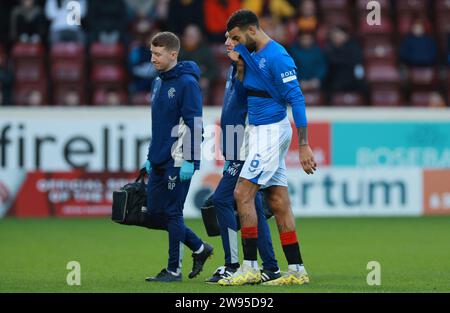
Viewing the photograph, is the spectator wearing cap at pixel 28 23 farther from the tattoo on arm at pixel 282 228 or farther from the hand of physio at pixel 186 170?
the tattoo on arm at pixel 282 228

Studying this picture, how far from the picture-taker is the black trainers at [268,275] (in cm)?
962

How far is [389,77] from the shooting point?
1975cm

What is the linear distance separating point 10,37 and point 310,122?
5.65 metres

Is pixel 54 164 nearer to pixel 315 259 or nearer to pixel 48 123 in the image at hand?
pixel 48 123

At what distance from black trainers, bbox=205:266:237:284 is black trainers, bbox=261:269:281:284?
0.26m

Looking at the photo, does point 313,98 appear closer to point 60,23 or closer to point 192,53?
point 192,53

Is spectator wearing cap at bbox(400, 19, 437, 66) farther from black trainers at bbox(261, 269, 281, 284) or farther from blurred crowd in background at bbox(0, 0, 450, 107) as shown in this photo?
black trainers at bbox(261, 269, 281, 284)

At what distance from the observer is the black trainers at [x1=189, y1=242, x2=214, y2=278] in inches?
392

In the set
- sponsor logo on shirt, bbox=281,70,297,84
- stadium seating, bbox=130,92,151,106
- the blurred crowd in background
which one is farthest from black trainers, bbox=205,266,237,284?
stadium seating, bbox=130,92,151,106

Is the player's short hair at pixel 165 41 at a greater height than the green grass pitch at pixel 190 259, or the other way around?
the player's short hair at pixel 165 41


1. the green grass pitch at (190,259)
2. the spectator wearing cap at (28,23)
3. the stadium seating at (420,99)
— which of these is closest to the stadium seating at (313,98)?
the stadium seating at (420,99)

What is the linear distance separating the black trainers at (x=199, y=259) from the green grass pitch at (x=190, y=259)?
0.27ft
